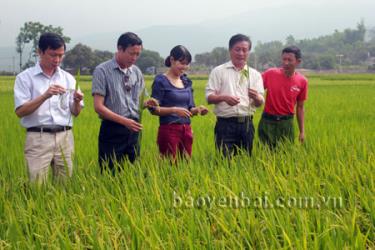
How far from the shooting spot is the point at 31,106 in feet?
8.38

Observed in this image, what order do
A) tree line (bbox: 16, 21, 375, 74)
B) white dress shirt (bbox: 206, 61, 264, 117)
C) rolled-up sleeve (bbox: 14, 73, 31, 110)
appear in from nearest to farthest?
1. rolled-up sleeve (bbox: 14, 73, 31, 110)
2. white dress shirt (bbox: 206, 61, 264, 117)
3. tree line (bbox: 16, 21, 375, 74)

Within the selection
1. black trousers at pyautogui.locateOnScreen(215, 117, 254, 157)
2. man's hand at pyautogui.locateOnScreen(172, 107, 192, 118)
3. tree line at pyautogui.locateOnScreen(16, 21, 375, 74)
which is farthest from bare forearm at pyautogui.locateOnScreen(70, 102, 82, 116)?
tree line at pyautogui.locateOnScreen(16, 21, 375, 74)

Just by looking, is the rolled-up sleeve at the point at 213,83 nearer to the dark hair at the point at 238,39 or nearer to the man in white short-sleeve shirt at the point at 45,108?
the dark hair at the point at 238,39

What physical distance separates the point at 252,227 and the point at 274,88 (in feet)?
6.85

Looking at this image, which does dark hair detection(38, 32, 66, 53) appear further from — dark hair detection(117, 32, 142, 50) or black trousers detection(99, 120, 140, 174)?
black trousers detection(99, 120, 140, 174)

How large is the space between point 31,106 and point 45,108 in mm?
172

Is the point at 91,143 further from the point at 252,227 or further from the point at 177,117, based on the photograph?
Result: the point at 252,227

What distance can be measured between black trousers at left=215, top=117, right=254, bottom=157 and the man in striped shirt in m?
0.72

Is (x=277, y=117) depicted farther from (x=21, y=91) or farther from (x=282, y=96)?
(x=21, y=91)

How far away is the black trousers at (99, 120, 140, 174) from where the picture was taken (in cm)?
297

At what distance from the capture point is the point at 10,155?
4.21 m

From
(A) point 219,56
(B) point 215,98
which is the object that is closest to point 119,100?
(B) point 215,98

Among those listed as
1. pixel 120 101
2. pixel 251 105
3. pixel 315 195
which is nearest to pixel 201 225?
pixel 315 195

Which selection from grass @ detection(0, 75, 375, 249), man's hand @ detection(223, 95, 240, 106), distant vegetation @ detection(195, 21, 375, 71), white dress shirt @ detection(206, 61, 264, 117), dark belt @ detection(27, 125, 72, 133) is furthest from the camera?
distant vegetation @ detection(195, 21, 375, 71)
